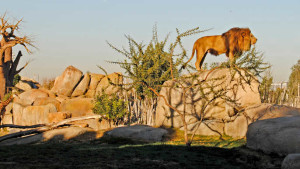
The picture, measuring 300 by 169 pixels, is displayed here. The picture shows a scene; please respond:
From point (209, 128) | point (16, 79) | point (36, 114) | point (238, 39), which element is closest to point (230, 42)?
point (238, 39)

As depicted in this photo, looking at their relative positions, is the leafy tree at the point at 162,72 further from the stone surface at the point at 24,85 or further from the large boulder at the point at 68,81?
the stone surface at the point at 24,85

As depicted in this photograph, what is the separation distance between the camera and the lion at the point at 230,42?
15.2 metres

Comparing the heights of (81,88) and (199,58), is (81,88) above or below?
below

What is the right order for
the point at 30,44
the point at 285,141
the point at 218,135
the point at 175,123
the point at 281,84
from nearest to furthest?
the point at 285,141, the point at 218,135, the point at 175,123, the point at 281,84, the point at 30,44

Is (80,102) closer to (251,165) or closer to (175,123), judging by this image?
(175,123)

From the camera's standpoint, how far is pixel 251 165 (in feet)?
27.9

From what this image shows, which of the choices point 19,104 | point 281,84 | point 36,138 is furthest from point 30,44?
point 281,84

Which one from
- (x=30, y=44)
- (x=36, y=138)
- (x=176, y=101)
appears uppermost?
(x=30, y=44)

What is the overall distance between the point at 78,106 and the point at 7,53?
42.4 feet

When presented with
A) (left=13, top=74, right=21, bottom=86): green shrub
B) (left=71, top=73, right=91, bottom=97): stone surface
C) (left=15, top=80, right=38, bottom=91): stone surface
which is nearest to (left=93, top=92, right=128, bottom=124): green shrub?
(left=71, top=73, right=91, bottom=97): stone surface

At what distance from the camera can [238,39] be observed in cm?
1525

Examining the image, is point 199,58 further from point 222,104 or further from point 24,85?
point 24,85

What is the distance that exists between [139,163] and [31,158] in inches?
104

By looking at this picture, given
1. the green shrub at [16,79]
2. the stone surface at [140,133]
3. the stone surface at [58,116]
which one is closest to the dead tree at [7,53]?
the green shrub at [16,79]
